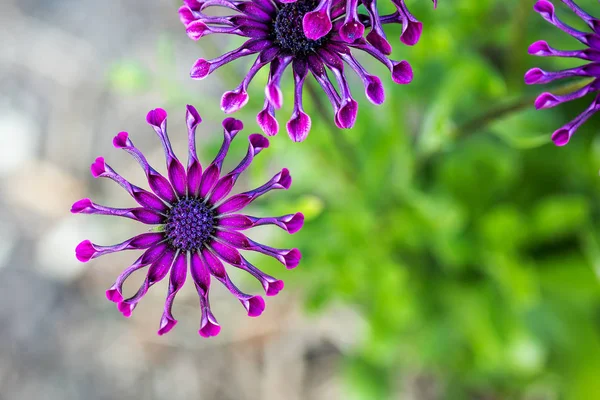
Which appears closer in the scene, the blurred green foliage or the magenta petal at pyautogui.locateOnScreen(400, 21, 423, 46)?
the magenta petal at pyautogui.locateOnScreen(400, 21, 423, 46)

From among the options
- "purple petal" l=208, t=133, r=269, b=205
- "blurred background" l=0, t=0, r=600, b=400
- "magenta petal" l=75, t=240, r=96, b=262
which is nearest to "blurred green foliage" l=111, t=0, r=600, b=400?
"blurred background" l=0, t=0, r=600, b=400

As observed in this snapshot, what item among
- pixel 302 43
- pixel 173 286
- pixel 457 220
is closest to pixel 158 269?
pixel 173 286

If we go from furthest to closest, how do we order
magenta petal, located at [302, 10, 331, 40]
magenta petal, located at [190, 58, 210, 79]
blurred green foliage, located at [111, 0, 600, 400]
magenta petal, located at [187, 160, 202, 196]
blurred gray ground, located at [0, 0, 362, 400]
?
blurred gray ground, located at [0, 0, 362, 400] < blurred green foliage, located at [111, 0, 600, 400] < magenta petal, located at [187, 160, 202, 196] < magenta petal, located at [190, 58, 210, 79] < magenta petal, located at [302, 10, 331, 40]

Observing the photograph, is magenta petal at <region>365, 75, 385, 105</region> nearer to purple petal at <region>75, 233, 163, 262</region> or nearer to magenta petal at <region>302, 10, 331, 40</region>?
magenta petal at <region>302, 10, 331, 40</region>

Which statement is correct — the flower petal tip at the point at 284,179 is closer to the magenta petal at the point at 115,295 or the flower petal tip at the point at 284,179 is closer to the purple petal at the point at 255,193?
the purple petal at the point at 255,193

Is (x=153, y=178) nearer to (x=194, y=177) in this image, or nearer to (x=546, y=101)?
(x=194, y=177)

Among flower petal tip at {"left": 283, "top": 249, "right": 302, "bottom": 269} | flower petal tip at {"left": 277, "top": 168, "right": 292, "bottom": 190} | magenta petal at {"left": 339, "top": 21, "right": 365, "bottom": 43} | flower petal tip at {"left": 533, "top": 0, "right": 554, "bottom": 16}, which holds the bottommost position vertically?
flower petal tip at {"left": 283, "top": 249, "right": 302, "bottom": 269}
